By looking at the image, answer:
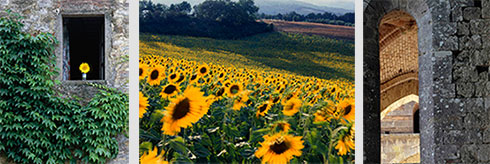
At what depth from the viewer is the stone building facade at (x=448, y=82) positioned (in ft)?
11.0

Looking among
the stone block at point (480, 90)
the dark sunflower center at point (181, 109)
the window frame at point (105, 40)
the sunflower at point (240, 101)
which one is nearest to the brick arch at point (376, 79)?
the stone block at point (480, 90)

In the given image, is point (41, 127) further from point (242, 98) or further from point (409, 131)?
point (409, 131)

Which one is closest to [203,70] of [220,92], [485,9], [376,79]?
[220,92]

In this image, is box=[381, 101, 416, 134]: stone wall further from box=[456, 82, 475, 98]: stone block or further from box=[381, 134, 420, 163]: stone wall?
box=[456, 82, 475, 98]: stone block

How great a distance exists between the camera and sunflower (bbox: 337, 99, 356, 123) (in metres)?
3.44

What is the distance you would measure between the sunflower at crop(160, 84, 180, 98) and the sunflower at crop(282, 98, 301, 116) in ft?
3.48

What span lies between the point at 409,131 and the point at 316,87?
7.14 meters

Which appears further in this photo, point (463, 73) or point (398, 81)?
point (398, 81)

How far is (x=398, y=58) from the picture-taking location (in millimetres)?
6629

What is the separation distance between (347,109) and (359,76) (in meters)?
0.34

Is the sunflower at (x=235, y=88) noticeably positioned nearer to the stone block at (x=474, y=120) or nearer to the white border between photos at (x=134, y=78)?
the white border between photos at (x=134, y=78)

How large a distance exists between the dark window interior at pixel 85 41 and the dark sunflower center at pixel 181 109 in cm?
200

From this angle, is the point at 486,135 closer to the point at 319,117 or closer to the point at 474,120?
the point at 474,120

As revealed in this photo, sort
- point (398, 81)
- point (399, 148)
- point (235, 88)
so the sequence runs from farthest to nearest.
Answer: point (399, 148)
point (398, 81)
point (235, 88)
